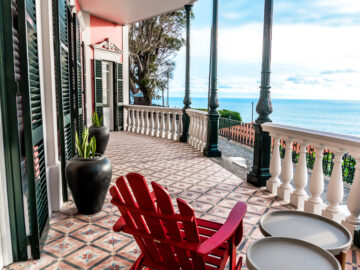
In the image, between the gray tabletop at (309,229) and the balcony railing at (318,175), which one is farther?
the balcony railing at (318,175)

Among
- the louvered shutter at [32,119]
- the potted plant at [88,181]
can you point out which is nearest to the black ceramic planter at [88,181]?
the potted plant at [88,181]

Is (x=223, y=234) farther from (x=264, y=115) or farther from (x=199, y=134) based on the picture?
(x=199, y=134)

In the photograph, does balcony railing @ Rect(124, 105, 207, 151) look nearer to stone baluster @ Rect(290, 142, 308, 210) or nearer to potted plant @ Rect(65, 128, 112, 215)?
stone baluster @ Rect(290, 142, 308, 210)

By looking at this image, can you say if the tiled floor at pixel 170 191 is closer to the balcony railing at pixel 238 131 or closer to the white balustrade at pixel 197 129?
the white balustrade at pixel 197 129

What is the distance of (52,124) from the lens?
2.80m

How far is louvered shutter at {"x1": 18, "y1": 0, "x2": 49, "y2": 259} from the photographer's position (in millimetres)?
1811

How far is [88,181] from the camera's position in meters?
2.73

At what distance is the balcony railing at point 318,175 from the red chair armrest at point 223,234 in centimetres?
135

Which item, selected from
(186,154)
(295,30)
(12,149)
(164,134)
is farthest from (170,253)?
(295,30)

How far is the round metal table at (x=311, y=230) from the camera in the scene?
1354mm

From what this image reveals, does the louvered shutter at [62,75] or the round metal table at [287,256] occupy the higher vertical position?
the louvered shutter at [62,75]

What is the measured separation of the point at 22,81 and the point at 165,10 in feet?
22.8

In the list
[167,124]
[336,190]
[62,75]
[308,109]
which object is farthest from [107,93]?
[308,109]

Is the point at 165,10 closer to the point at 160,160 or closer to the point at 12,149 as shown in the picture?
the point at 160,160
